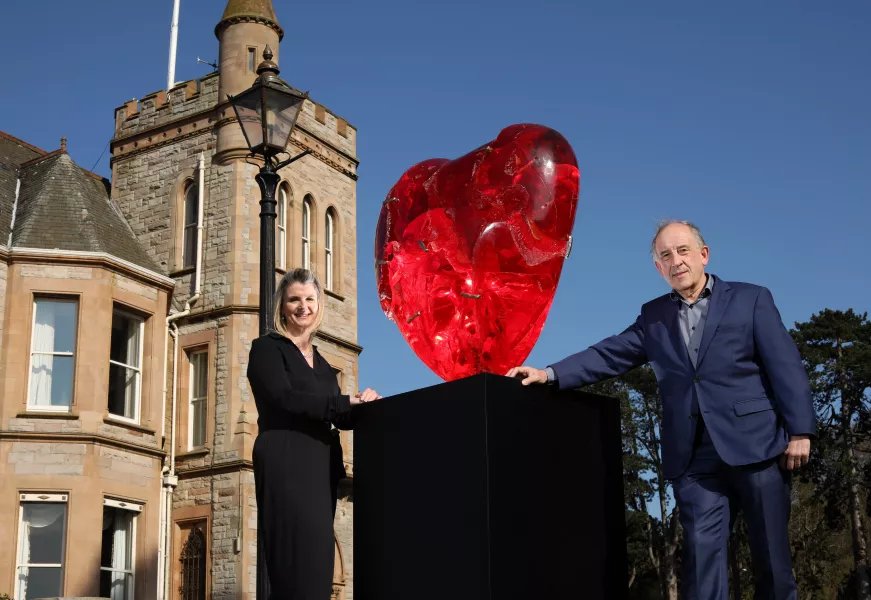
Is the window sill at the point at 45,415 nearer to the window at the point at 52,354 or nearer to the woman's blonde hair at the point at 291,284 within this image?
the window at the point at 52,354

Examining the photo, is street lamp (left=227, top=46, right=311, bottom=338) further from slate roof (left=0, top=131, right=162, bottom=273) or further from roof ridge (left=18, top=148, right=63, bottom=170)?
roof ridge (left=18, top=148, right=63, bottom=170)

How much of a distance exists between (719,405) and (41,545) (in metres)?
14.6

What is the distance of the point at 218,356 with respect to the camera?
19.7 m

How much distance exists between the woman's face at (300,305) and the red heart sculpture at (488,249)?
548 millimetres

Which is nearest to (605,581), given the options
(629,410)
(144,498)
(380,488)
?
(380,488)

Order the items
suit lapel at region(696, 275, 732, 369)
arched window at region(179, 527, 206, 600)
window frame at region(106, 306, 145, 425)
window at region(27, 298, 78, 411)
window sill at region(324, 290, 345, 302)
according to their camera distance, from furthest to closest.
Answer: window sill at region(324, 290, 345, 302), arched window at region(179, 527, 206, 600), window frame at region(106, 306, 145, 425), window at region(27, 298, 78, 411), suit lapel at region(696, 275, 732, 369)

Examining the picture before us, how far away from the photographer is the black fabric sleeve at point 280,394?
13.9 feet

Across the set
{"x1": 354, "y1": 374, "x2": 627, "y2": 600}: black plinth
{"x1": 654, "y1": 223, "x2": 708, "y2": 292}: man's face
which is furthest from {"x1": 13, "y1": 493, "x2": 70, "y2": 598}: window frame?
{"x1": 654, "y1": 223, "x2": 708, "y2": 292}: man's face

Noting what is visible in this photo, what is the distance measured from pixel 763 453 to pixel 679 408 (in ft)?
1.29

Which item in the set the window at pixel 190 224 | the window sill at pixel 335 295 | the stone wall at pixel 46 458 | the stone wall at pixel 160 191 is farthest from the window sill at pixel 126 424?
the window sill at pixel 335 295

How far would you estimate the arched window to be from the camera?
18.9 m

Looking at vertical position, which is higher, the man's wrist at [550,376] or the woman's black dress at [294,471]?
the man's wrist at [550,376]

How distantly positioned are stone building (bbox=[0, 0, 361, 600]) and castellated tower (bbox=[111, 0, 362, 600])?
0.04 m

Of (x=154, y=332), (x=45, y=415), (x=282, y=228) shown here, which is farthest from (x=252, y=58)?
(x=45, y=415)
